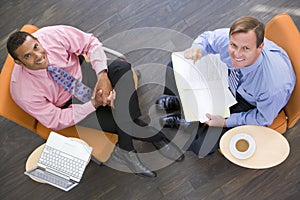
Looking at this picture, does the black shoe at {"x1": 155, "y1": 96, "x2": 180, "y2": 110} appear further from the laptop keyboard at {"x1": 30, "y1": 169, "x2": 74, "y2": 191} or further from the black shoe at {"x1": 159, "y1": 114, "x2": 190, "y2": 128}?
the laptop keyboard at {"x1": 30, "y1": 169, "x2": 74, "y2": 191}

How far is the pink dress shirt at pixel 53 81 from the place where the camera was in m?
1.92

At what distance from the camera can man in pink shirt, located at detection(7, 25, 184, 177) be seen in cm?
191

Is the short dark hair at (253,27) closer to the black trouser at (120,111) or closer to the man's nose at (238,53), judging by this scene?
the man's nose at (238,53)

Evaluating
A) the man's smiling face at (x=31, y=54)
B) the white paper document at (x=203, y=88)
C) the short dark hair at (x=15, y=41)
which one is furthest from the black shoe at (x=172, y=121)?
the short dark hair at (x=15, y=41)

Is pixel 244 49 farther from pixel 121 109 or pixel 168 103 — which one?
pixel 168 103

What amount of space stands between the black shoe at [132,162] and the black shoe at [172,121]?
10.5 inches

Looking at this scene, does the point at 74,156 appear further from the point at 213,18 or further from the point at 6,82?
the point at 213,18

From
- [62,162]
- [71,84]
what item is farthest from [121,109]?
[62,162]

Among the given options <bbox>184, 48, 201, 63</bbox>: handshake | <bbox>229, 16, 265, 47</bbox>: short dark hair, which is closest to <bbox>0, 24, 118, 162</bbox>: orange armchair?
<bbox>184, 48, 201, 63</bbox>: handshake

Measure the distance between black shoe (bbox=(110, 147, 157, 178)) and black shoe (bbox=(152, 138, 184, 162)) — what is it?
0.48 ft

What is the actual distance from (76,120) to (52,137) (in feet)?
0.51

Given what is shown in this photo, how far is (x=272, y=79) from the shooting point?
1.74 metres

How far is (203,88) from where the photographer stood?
6.59 ft

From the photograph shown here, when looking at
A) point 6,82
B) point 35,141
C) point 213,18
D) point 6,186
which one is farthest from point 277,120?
point 6,186
